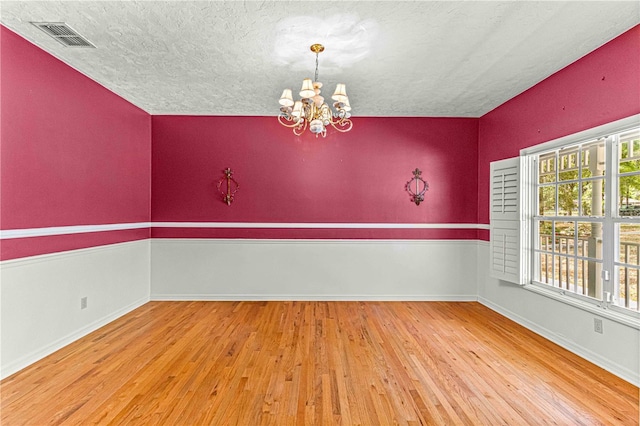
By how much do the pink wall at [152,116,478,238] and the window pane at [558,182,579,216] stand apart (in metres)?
1.51

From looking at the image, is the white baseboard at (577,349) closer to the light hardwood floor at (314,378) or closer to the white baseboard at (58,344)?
the light hardwood floor at (314,378)

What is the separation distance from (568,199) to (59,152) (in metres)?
5.30

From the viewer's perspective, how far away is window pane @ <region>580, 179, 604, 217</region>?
3.02m

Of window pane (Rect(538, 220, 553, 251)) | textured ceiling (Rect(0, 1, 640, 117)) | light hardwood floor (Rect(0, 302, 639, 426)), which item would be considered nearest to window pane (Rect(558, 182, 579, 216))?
window pane (Rect(538, 220, 553, 251))

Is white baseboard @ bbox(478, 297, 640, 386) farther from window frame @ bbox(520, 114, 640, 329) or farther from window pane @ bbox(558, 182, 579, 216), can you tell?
window pane @ bbox(558, 182, 579, 216)

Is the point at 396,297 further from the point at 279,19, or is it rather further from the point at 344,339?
the point at 279,19

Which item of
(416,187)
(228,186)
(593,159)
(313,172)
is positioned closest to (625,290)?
(593,159)

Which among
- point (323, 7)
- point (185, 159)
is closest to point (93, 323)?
point (185, 159)

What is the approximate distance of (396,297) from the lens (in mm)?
4891

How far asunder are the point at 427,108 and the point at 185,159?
145 inches

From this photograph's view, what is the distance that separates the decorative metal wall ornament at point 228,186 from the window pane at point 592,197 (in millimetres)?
4282

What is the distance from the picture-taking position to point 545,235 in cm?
376

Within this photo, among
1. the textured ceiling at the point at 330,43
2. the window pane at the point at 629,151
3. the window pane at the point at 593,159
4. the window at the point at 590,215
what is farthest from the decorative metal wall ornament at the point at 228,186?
the window pane at the point at 629,151

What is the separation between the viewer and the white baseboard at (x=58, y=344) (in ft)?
8.71
